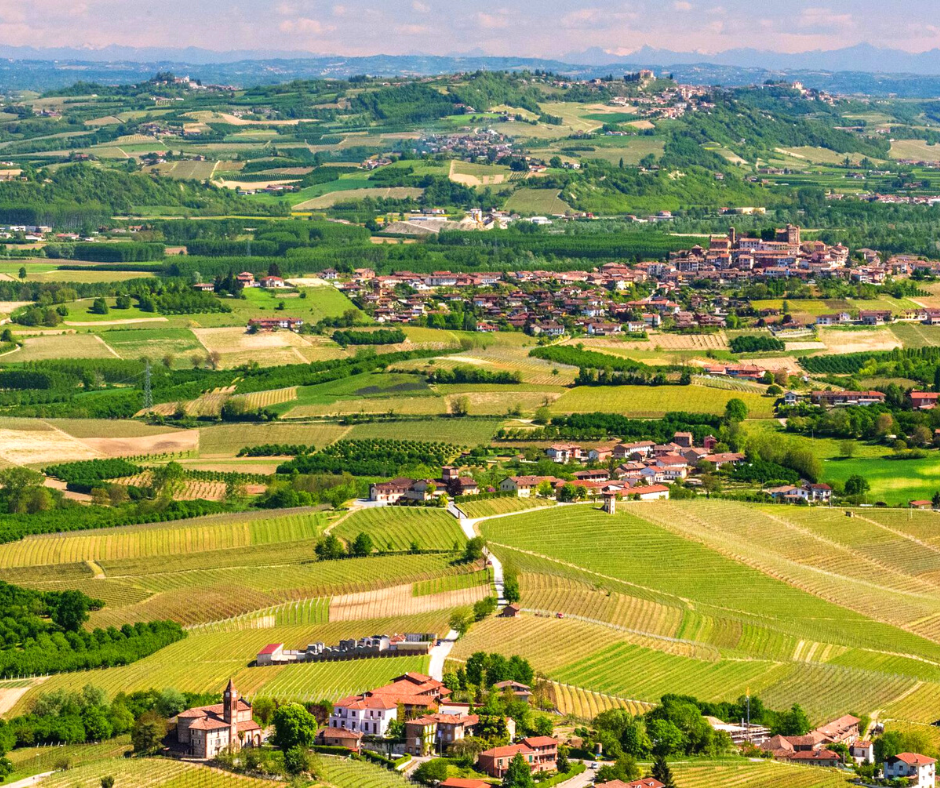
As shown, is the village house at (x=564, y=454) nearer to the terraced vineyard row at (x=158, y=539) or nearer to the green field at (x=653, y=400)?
the green field at (x=653, y=400)

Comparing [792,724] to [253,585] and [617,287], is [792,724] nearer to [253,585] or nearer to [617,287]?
[253,585]

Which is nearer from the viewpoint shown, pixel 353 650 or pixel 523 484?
pixel 353 650

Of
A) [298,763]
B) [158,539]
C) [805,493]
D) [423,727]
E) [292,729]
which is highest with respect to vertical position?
[292,729]

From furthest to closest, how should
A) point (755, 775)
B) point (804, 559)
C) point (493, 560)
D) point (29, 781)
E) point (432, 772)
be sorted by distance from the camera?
1. point (804, 559)
2. point (493, 560)
3. point (755, 775)
4. point (432, 772)
5. point (29, 781)

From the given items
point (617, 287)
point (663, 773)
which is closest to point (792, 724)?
point (663, 773)

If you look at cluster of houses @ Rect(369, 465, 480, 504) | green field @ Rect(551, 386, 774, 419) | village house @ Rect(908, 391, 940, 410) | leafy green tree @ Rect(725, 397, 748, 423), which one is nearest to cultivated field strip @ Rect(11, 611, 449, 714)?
cluster of houses @ Rect(369, 465, 480, 504)

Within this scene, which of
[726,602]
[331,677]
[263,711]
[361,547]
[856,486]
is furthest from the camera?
[856,486]

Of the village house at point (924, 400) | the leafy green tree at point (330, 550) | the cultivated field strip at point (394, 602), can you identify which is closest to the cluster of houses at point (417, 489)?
the leafy green tree at point (330, 550)
